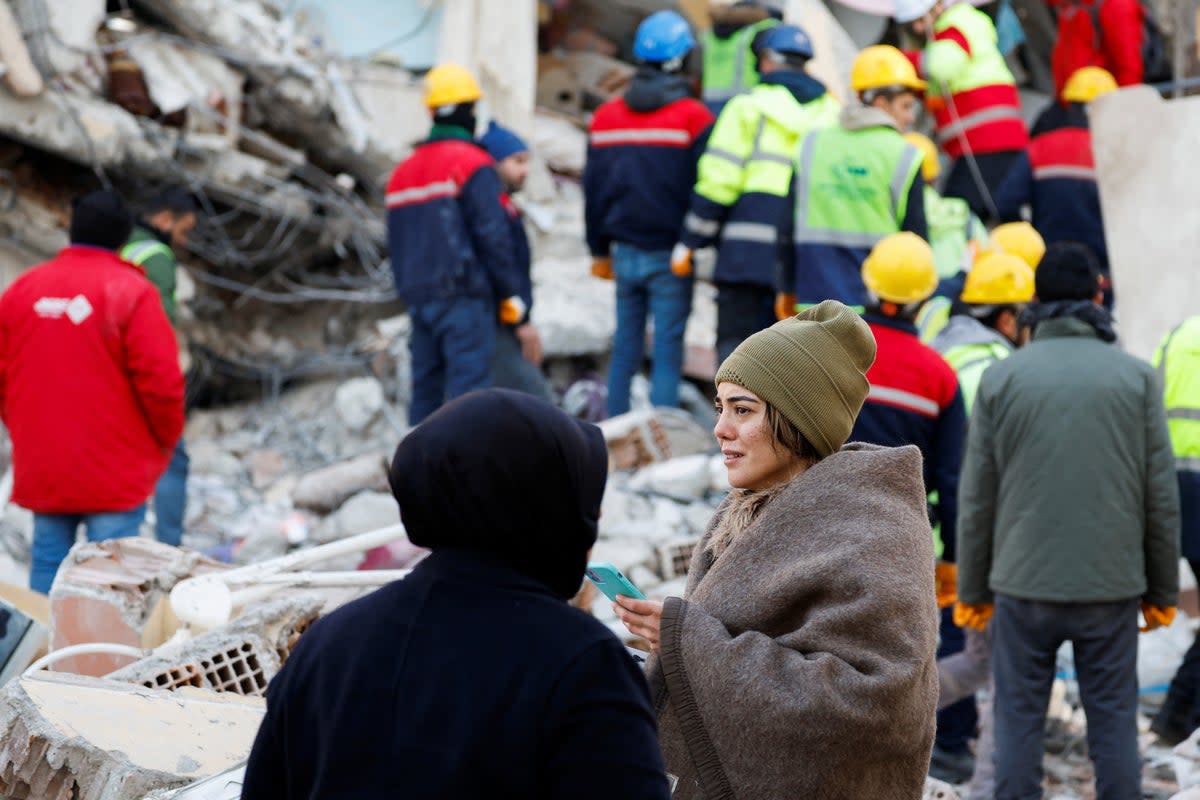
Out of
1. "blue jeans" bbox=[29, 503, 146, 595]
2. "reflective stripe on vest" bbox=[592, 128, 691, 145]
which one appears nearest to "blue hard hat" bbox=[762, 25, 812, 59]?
"reflective stripe on vest" bbox=[592, 128, 691, 145]

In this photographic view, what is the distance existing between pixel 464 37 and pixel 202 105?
1.99 metres

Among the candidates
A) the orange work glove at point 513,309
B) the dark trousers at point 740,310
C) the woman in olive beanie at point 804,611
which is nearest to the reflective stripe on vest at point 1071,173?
the dark trousers at point 740,310

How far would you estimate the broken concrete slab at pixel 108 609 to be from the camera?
442 centimetres

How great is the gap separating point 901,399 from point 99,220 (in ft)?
9.96

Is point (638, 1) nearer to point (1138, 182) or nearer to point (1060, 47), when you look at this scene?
point (1060, 47)

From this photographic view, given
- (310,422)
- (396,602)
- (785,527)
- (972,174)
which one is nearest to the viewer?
(396,602)

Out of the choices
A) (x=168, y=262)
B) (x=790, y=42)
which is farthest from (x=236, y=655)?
(x=790, y=42)

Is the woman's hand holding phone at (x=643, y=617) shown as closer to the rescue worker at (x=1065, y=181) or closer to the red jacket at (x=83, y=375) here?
the red jacket at (x=83, y=375)

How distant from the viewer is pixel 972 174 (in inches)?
346

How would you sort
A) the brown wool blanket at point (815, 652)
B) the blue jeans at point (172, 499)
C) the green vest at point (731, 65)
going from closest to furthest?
the brown wool blanket at point (815, 652), the blue jeans at point (172, 499), the green vest at point (731, 65)

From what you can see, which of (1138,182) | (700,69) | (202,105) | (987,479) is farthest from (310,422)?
(987,479)

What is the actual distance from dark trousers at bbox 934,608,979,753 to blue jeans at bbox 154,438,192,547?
12.1 ft

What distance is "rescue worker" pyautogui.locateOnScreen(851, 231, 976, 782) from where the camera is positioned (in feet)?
16.1

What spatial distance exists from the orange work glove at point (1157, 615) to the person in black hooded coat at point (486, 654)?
10.0 feet
